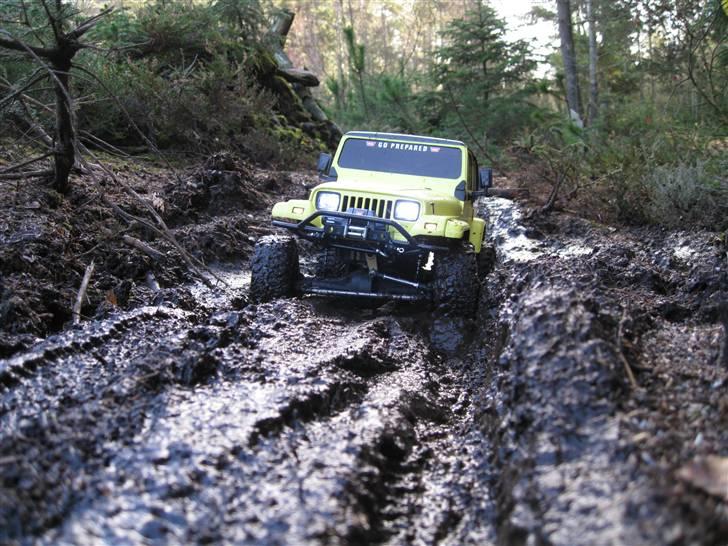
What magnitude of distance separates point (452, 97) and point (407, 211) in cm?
1309

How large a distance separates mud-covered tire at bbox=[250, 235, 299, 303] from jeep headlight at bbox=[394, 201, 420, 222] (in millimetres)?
983

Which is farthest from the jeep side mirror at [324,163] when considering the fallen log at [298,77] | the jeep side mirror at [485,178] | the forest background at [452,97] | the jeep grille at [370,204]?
the fallen log at [298,77]

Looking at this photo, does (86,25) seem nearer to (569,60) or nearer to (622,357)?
(622,357)

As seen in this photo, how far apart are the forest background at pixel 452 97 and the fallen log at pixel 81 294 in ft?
3.61

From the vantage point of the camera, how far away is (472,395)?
3930 millimetres

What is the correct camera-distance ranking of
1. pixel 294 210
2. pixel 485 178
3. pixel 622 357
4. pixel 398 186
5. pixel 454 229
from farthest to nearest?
pixel 485 178, pixel 398 186, pixel 294 210, pixel 454 229, pixel 622 357

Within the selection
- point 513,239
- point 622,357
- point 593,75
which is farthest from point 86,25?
point 593,75

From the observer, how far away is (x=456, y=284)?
5.30 m

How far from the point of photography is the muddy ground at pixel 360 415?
206 cm

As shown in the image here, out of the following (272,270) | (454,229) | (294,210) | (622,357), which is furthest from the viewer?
(294,210)

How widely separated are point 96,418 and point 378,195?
10.8 feet

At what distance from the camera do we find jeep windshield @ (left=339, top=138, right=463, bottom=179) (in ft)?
20.9

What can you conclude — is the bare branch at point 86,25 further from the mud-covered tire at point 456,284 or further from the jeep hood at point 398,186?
the mud-covered tire at point 456,284

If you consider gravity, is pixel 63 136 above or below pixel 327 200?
above
